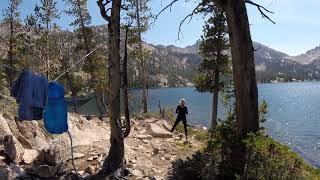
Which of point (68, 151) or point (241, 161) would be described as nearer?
point (241, 161)

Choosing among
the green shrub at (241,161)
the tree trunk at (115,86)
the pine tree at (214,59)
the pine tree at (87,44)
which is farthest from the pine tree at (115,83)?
the pine tree at (87,44)

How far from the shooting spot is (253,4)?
1277 cm

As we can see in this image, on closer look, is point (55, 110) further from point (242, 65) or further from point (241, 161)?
point (242, 65)

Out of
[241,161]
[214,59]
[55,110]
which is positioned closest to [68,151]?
[55,110]

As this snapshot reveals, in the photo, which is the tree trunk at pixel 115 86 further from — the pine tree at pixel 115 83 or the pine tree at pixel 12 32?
the pine tree at pixel 12 32

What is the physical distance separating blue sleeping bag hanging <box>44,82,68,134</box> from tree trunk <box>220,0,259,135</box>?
4.78 meters

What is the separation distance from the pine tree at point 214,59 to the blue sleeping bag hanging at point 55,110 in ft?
60.7

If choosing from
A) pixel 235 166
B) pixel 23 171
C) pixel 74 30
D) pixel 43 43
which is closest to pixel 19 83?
pixel 23 171

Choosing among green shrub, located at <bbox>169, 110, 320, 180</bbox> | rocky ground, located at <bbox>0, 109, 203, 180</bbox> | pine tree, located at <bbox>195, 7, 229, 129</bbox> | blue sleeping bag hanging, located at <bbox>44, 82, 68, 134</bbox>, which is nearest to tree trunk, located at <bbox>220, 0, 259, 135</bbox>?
green shrub, located at <bbox>169, 110, 320, 180</bbox>

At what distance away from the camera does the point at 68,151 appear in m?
12.9

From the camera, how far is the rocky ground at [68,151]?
10469 mm

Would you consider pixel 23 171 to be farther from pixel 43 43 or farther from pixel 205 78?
pixel 43 43

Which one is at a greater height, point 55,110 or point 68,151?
point 55,110

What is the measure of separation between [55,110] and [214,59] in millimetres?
19815
